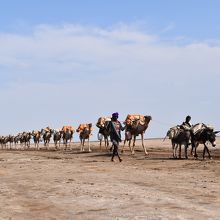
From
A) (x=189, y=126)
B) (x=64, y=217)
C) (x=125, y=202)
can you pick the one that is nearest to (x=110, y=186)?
(x=125, y=202)

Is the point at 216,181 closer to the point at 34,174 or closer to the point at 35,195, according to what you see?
the point at 35,195

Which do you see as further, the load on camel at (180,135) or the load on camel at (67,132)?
the load on camel at (67,132)

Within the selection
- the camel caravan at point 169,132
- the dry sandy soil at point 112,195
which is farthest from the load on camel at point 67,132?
the dry sandy soil at point 112,195

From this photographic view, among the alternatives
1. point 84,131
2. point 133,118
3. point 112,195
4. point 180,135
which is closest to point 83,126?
point 84,131

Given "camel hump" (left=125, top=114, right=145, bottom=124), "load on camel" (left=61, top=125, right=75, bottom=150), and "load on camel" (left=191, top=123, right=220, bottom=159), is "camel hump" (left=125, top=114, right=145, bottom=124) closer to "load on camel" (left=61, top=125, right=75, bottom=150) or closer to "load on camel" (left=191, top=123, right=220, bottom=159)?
"load on camel" (left=191, top=123, right=220, bottom=159)

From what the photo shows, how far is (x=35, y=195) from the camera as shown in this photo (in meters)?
12.6

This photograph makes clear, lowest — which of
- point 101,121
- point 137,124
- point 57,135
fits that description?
point 137,124

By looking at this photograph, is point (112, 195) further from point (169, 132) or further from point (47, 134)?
point (47, 134)

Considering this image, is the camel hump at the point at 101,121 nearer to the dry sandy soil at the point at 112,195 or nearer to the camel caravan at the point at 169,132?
the camel caravan at the point at 169,132

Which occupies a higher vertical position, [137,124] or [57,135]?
[57,135]

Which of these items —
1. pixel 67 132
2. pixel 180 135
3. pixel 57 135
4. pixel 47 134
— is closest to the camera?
pixel 180 135

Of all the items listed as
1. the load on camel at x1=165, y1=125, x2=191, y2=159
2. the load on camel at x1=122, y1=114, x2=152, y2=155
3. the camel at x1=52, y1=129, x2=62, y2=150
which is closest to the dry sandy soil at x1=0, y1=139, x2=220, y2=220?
the load on camel at x1=165, y1=125, x2=191, y2=159

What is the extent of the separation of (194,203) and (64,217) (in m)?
2.63

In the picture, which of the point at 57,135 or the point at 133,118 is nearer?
the point at 133,118
